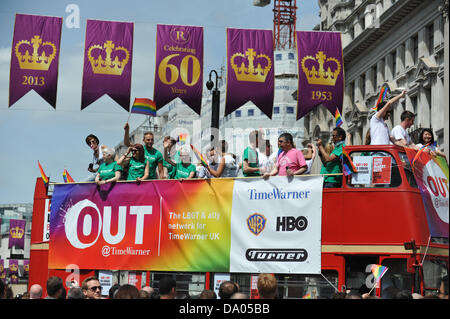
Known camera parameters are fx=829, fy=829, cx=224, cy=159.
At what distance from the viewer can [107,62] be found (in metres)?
17.6

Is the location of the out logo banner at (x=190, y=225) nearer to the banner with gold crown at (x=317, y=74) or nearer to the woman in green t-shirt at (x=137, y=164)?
the woman in green t-shirt at (x=137, y=164)

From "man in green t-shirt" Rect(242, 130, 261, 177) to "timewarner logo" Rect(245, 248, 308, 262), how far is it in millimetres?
1255

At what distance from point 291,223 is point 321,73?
696 centimetres

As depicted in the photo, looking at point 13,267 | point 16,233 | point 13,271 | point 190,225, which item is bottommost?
point 13,271

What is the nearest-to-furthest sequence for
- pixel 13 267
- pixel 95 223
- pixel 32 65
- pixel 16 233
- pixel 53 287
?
pixel 53 287 → pixel 95 223 → pixel 32 65 → pixel 16 233 → pixel 13 267

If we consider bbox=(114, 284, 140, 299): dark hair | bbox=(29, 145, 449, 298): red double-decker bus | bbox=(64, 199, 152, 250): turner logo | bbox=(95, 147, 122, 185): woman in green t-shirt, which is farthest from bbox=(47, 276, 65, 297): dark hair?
bbox=(95, 147, 122, 185): woman in green t-shirt

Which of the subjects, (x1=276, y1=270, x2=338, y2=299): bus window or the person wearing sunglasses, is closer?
the person wearing sunglasses

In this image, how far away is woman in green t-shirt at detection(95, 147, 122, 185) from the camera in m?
13.8

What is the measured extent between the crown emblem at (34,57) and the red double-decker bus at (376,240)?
7381 mm

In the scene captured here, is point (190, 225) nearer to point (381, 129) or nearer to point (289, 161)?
point (289, 161)

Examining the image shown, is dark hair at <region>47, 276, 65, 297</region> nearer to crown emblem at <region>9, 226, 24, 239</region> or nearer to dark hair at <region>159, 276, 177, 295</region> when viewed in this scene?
dark hair at <region>159, 276, 177, 295</region>

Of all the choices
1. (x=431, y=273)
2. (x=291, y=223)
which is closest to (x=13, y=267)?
(x=291, y=223)

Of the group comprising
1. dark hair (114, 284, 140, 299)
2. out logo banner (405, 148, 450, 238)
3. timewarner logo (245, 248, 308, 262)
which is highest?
out logo banner (405, 148, 450, 238)
